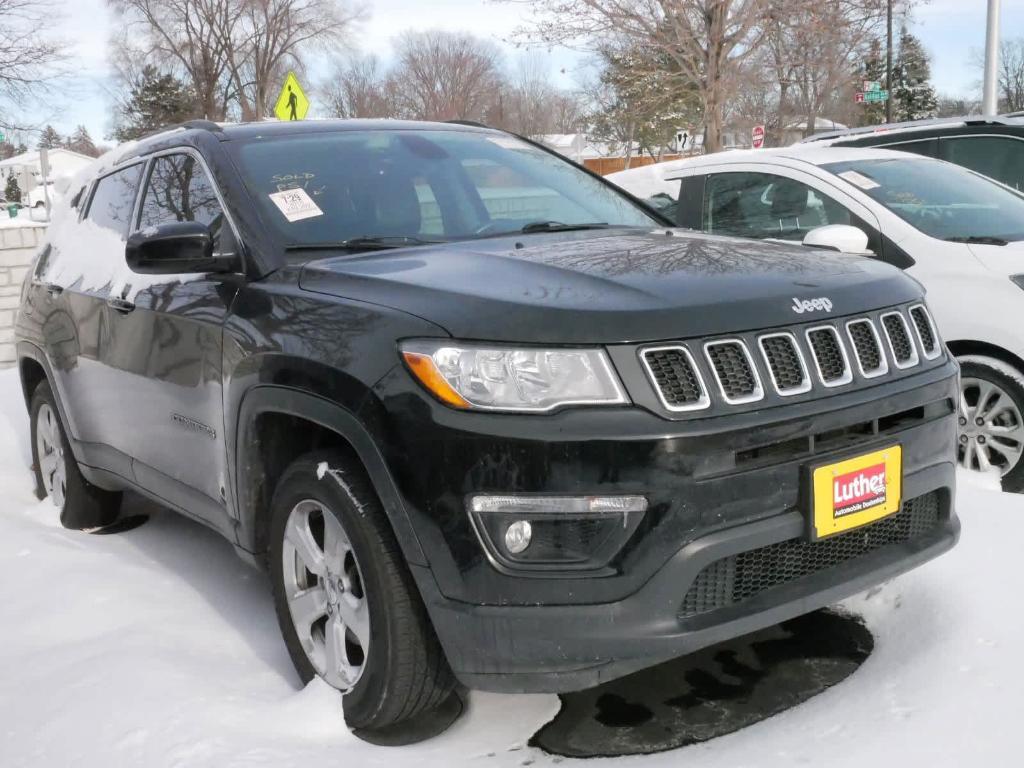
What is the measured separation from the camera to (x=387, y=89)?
228ft

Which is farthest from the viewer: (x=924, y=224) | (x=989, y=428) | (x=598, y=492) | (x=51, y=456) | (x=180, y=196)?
(x=924, y=224)

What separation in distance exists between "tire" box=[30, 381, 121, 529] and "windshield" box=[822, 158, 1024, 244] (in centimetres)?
404

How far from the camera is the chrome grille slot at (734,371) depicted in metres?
2.48

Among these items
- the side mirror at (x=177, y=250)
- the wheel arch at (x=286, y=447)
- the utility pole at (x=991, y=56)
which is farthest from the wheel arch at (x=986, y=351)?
the utility pole at (x=991, y=56)

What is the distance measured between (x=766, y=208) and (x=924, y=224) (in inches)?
35.7

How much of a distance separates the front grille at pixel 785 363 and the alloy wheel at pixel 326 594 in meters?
1.12

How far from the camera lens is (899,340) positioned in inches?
116

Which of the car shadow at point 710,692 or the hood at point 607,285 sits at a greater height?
the hood at point 607,285

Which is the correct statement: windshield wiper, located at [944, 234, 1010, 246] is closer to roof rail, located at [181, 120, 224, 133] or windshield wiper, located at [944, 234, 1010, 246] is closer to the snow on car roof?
the snow on car roof

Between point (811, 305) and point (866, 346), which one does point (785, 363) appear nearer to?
point (811, 305)

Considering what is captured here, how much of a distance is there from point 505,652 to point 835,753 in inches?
32.9

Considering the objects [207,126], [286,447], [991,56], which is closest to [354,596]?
[286,447]

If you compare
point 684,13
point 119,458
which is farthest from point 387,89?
point 119,458

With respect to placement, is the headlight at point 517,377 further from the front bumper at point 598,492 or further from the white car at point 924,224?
the white car at point 924,224
